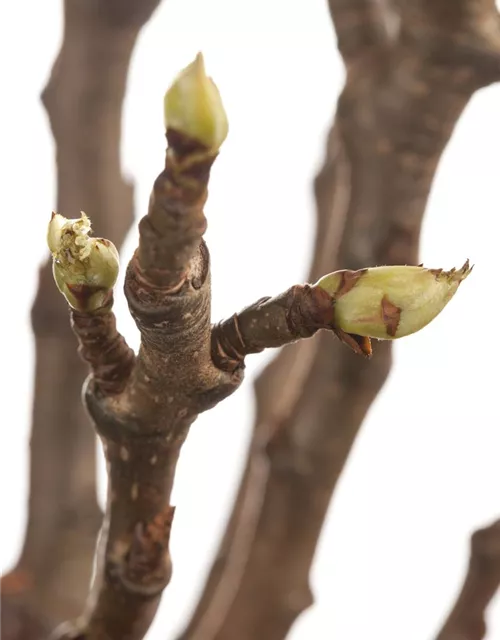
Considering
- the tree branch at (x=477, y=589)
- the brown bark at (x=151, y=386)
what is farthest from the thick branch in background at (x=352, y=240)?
the brown bark at (x=151, y=386)

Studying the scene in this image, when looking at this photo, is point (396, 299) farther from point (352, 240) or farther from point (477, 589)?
point (477, 589)

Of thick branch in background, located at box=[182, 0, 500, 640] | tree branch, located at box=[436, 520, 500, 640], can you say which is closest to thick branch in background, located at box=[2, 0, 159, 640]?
thick branch in background, located at box=[182, 0, 500, 640]

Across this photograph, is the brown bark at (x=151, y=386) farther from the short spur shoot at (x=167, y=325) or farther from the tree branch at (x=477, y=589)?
the tree branch at (x=477, y=589)

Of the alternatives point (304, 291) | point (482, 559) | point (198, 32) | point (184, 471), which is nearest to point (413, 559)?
point (184, 471)

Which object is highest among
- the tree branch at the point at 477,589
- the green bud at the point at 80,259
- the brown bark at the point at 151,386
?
the green bud at the point at 80,259

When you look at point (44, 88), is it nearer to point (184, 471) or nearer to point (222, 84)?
point (222, 84)

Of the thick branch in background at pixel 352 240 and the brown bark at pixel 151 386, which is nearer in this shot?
the brown bark at pixel 151 386

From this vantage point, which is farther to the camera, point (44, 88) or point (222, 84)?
point (222, 84)
